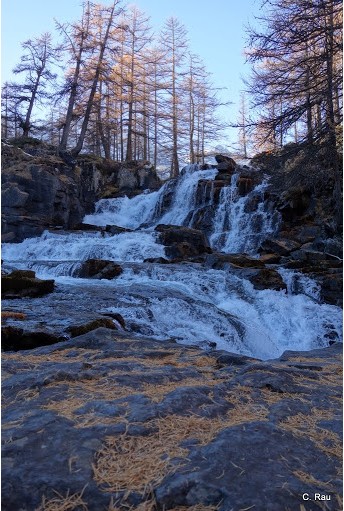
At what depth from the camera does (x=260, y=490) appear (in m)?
1.75

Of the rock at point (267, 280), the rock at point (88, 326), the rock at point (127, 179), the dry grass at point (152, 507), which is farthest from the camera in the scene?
the rock at point (127, 179)

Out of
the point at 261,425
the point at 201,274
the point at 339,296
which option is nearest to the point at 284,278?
the point at 339,296

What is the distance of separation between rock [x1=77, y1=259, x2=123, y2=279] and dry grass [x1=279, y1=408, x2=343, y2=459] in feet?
31.9

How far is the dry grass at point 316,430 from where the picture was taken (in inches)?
88.8

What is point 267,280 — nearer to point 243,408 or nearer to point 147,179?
point 243,408

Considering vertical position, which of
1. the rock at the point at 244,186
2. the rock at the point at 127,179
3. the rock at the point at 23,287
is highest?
the rock at the point at 127,179

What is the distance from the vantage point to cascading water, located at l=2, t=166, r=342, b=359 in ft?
26.7

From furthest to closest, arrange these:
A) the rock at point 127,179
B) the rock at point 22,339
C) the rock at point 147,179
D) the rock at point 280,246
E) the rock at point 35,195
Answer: the rock at point 147,179
the rock at point 127,179
the rock at point 35,195
the rock at point 280,246
the rock at point 22,339

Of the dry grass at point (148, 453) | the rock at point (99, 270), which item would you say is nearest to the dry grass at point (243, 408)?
the dry grass at point (148, 453)

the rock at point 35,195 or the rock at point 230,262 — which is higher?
the rock at point 35,195

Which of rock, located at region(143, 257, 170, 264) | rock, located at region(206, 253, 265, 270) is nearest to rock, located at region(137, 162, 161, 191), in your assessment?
rock, located at region(143, 257, 170, 264)

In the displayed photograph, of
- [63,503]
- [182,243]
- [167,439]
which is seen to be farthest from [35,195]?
[63,503]

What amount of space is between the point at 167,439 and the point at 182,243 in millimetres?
14001

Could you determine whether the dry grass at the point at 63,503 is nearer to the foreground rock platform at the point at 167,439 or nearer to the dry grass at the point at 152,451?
the foreground rock platform at the point at 167,439
